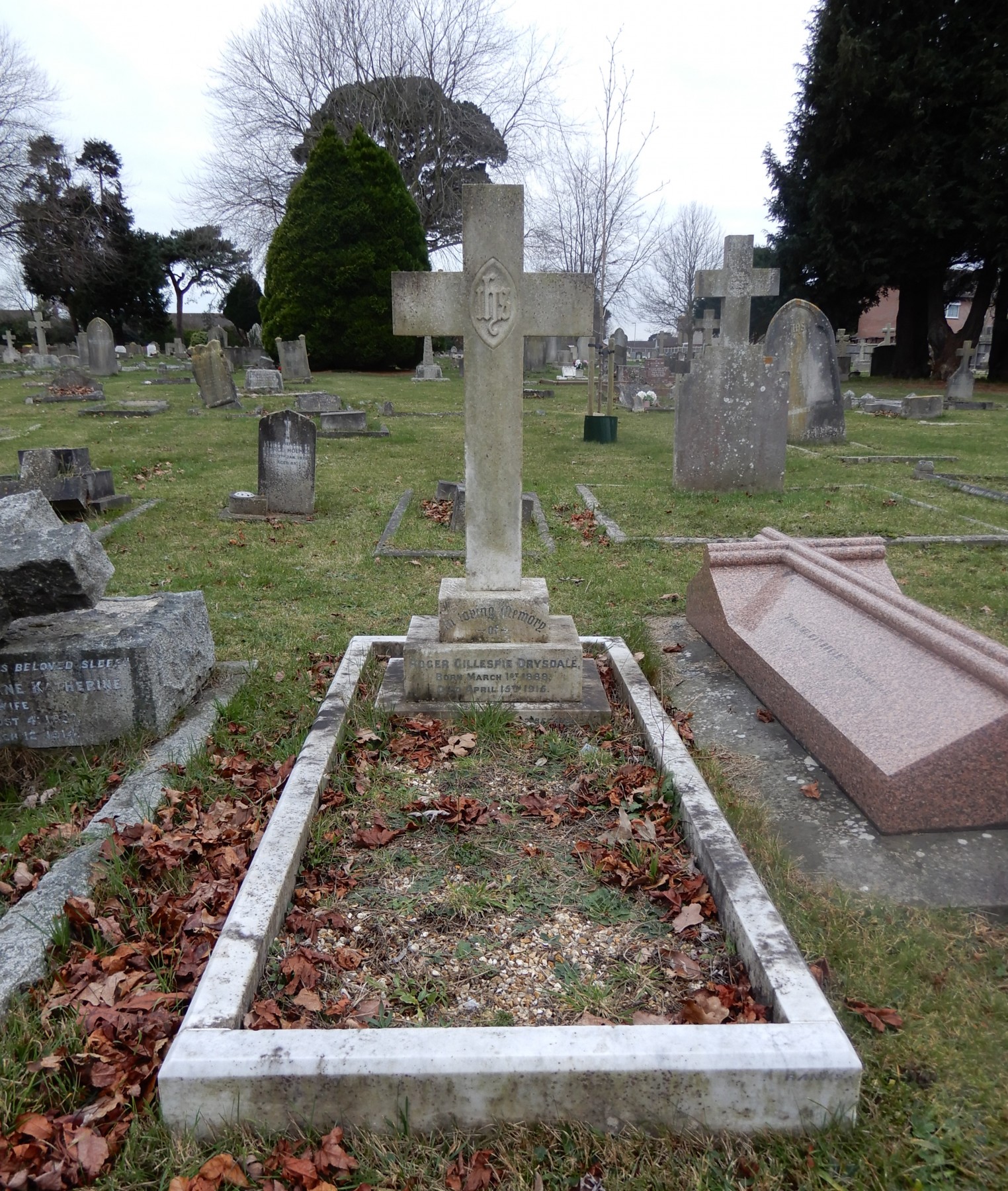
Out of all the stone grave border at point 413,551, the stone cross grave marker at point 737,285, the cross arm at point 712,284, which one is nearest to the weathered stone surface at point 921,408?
the stone cross grave marker at point 737,285

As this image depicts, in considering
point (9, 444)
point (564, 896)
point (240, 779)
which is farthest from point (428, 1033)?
point (9, 444)

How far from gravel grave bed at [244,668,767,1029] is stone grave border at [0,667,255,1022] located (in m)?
0.74

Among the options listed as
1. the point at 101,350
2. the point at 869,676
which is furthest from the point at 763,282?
the point at 101,350

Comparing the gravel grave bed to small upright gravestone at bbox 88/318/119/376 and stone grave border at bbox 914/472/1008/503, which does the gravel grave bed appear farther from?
small upright gravestone at bbox 88/318/119/376

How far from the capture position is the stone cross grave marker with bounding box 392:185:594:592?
384cm

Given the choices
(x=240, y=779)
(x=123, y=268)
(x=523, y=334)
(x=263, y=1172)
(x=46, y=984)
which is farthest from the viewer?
(x=123, y=268)

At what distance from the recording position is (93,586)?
11.9 feet

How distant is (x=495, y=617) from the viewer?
415cm

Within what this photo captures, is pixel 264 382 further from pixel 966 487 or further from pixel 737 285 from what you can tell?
pixel 966 487

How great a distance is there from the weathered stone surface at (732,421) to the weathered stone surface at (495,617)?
20.2ft

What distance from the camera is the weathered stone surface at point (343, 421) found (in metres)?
15.2

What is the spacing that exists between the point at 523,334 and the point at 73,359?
3358 centimetres

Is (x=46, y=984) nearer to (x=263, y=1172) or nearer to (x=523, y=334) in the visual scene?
(x=263, y=1172)

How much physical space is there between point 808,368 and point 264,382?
47.4 ft
